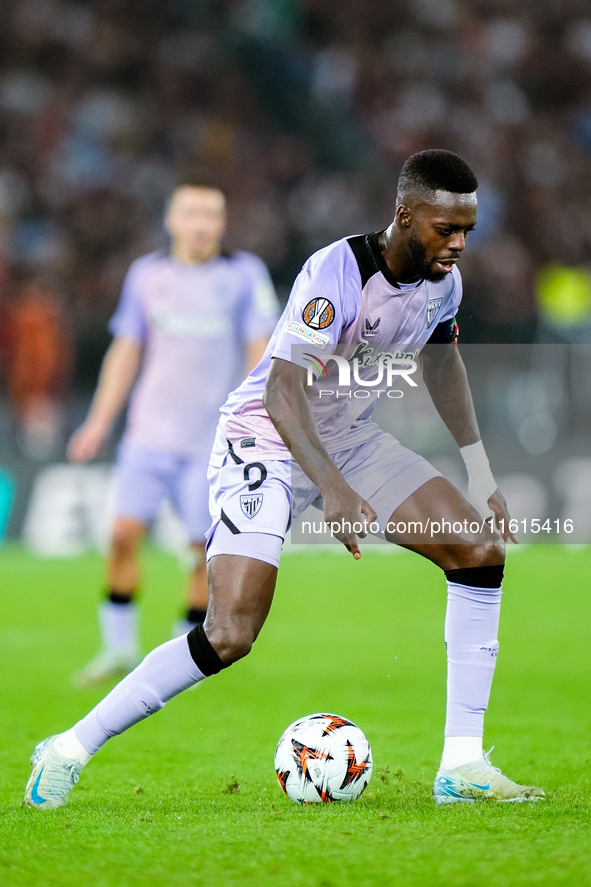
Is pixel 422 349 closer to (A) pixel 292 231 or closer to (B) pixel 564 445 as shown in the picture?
(B) pixel 564 445

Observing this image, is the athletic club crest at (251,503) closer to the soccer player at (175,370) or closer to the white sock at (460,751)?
the white sock at (460,751)

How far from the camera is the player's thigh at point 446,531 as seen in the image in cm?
386

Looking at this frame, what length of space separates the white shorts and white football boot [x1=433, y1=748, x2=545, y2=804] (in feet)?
2.55

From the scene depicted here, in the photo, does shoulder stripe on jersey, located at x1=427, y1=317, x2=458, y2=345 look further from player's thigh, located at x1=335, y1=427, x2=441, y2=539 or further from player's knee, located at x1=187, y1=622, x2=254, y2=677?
player's knee, located at x1=187, y1=622, x2=254, y2=677

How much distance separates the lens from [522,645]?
7.48 metres

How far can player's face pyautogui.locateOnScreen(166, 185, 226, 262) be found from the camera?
6.83m

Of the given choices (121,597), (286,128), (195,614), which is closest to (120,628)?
Result: (121,597)

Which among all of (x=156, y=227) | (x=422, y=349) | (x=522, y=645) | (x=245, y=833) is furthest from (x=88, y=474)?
(x=245, y=833)

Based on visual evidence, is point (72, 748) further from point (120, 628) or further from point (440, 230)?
point (120, 628)

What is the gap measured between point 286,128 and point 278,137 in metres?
0.22

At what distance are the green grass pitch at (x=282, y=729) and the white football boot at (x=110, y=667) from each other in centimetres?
15

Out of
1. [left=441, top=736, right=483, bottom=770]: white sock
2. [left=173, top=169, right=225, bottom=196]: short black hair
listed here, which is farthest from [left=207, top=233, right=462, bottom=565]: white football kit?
[left=173, top=169, right=225, bottom=196]: short black hair

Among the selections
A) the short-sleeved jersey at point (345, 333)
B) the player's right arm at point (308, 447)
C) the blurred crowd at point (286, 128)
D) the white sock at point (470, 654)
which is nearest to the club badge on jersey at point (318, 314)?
the short-sleeved jersey at point (345, 333)

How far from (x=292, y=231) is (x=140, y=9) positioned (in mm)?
4787
